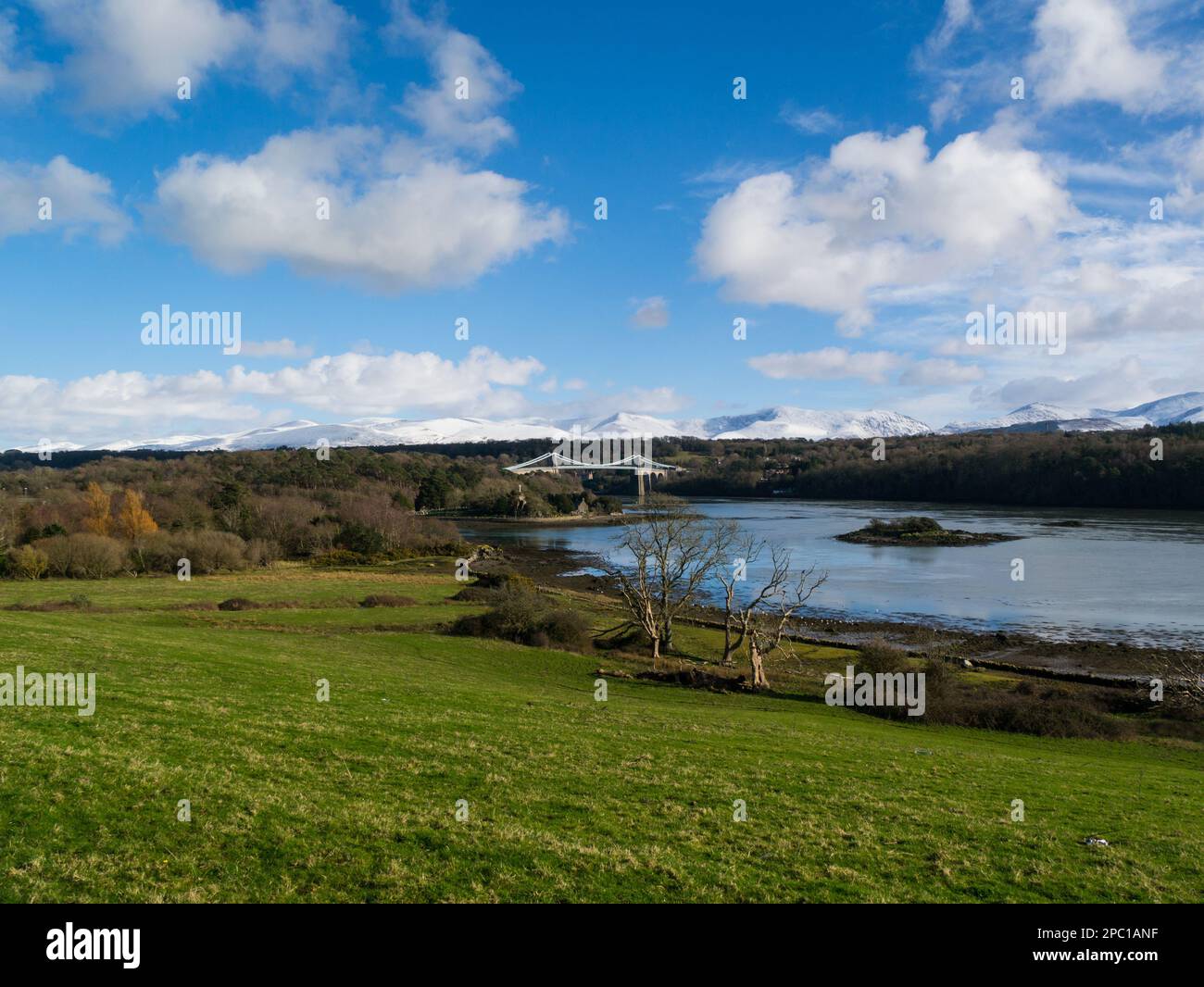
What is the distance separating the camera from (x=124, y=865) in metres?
7.11

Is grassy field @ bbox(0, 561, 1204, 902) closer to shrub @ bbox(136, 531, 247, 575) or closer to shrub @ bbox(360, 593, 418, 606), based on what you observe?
shrub @ bbox(360, 593, 418, 606)

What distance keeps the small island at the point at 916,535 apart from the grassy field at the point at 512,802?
7192cm

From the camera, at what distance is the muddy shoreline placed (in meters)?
36.5

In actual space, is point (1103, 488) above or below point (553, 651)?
above

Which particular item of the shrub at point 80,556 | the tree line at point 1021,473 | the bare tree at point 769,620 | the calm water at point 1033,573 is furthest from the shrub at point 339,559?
the tree line at point 1021,473

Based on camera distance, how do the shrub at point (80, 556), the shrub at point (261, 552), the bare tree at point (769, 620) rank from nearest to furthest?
the bare tree at point (769, 620) < the shrub at point (80, 556) < the shrub at point (261, 552)

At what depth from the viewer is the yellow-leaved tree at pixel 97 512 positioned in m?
69.4

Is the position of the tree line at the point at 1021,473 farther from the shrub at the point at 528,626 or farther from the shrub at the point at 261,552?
the shrub at the point at 528,626

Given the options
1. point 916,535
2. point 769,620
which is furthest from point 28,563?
point 916,535

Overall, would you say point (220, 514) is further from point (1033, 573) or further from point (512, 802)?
point (512, 802)

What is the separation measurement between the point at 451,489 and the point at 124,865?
5842 inches

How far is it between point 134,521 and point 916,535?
85071 millimetres
